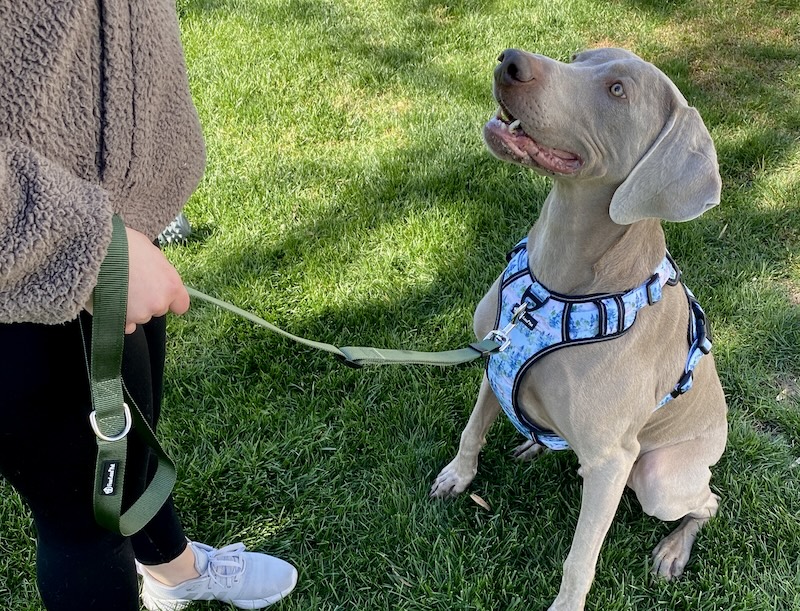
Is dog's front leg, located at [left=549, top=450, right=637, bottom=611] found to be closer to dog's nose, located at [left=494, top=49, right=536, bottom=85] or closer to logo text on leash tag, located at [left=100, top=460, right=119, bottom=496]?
dog's nose, located at [left=494, top=49, right=536, bottom=85]

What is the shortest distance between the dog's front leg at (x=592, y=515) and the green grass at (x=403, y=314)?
21 centimetres

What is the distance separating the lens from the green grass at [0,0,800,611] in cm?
256

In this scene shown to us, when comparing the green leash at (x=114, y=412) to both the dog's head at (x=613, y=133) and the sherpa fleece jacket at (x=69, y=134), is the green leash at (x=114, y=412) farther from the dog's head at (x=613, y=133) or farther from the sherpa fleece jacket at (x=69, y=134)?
the dog's head at (x=613, y=133)

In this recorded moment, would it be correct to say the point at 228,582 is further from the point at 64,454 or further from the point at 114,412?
the point at 114,412

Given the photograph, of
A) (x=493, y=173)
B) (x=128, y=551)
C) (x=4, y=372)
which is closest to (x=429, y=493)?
(x=128, y=551)

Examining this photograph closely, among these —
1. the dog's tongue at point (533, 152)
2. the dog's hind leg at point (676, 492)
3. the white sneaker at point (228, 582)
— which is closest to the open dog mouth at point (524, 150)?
the dog's tongue at point (533, 152)

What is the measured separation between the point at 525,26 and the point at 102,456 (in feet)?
17.8

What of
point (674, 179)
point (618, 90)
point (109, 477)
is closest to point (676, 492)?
point (674, 179)

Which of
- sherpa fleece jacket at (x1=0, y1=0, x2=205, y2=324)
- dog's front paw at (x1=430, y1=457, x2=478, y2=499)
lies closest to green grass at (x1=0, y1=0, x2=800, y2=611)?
dog's front paw at (x1=430, y1=457, x2=478, y2=499)

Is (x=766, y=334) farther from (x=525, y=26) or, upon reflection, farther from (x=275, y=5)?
(x=275, y=5)

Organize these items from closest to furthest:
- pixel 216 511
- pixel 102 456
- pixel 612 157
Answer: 1. pixel 102 456
2. pixel 612 157
3. pixel 216 511

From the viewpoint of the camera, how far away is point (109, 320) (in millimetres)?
1258

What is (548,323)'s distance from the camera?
2123 millimetres

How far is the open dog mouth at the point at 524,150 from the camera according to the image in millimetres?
1920
